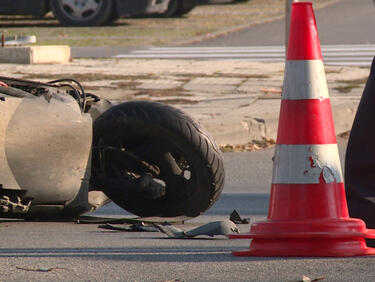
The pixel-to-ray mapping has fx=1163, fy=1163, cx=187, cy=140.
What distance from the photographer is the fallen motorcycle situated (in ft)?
18.7

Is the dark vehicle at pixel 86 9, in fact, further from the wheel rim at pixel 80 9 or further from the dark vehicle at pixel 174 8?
the dark vehicle at pixel 174 8

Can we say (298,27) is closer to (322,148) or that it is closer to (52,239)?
(322,148)

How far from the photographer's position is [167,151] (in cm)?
601

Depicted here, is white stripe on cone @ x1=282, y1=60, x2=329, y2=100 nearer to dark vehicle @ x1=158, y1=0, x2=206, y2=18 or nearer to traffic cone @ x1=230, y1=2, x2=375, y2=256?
traffic cone @ x1=230, y1=2, x2=375, y2=256

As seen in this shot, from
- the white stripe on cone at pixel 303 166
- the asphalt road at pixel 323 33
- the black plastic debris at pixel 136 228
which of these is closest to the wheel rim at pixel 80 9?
the asphalt road at pixel 323 33

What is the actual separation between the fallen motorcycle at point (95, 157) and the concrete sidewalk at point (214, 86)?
151 inches

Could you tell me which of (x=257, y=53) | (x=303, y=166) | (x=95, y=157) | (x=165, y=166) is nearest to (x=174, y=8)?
(x=257, y=53)

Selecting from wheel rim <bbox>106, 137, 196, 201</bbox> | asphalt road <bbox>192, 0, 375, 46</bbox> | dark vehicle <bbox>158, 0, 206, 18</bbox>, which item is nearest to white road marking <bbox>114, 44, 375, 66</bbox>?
asphalt road <bbox>192, 0, 375, 46</bbox>

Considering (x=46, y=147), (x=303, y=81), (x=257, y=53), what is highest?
(x=303, y=81)

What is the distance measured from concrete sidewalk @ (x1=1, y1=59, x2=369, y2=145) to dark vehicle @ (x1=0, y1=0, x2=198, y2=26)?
4.75 metres

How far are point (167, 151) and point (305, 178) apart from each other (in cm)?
126

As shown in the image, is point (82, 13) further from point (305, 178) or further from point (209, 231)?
point (305, 178)

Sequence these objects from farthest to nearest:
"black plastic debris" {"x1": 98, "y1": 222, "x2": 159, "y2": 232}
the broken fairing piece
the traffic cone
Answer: "black plastic debris" {"x1": 98, "y1": 222, "x2": 159, "y2": 232}
the broken fairing piece
the traffic cone

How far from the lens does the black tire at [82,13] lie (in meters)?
22.2
